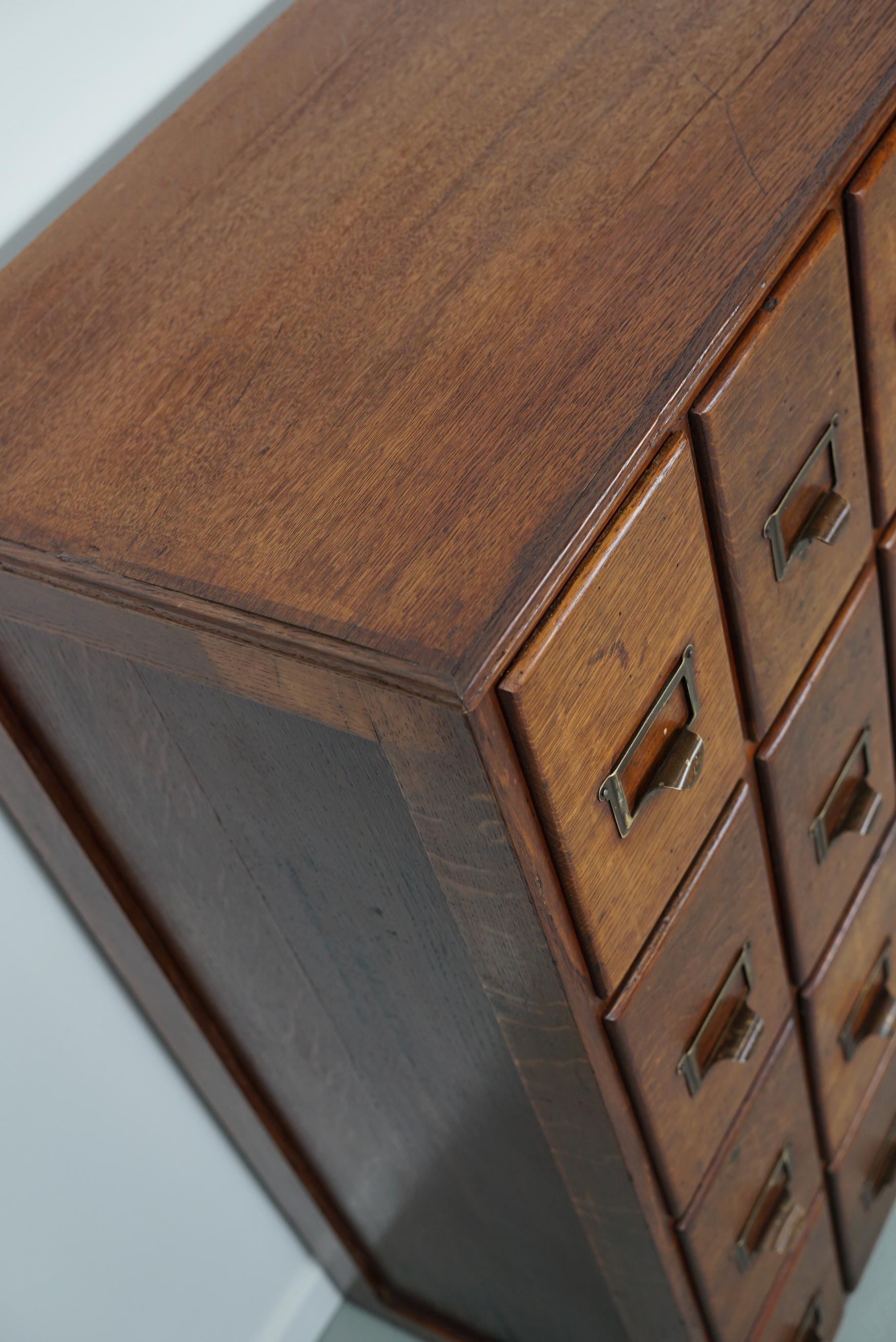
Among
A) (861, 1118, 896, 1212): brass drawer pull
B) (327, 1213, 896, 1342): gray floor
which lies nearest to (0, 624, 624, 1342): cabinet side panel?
(327, 1213, 896, 1342): gray floor

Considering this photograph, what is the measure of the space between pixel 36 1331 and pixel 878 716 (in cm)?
80

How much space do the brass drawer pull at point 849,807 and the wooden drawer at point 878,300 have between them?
0.17m

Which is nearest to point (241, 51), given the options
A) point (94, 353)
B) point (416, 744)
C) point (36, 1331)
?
point (94, 353)

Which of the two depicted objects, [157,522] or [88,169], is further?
[88,169]

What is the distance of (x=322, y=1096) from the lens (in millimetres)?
986

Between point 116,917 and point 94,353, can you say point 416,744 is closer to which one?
point 94,353

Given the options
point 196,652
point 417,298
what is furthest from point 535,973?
point 417,298

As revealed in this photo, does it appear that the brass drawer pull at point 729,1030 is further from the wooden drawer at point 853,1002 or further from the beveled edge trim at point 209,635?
the beveled edge trim at point 209,635

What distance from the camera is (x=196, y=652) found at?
1.95 feet

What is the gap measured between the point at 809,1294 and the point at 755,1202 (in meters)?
0.26

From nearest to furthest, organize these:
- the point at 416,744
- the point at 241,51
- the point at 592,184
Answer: the point at 416,744 → the point at 592,184 → the point at 241,51

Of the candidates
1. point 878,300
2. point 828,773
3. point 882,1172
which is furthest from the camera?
point 882,1172

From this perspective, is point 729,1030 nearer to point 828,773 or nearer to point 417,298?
point 828,773

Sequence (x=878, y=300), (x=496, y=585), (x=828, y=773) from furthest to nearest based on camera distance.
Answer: (x=828, y=773), (x=878, y=300), (x=496, y=585)
